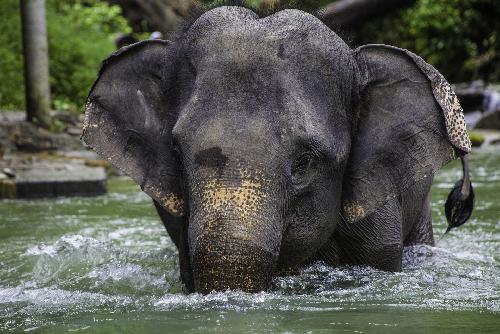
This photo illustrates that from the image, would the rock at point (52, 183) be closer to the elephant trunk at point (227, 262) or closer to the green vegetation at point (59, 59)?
the green vegetation at point (59, 59)

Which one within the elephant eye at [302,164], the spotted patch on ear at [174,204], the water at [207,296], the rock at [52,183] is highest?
the elephant eye at [302,164]

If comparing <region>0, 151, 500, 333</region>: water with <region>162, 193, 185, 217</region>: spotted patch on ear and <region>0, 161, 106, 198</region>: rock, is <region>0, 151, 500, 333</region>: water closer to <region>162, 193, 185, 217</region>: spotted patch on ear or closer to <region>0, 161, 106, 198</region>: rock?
<region>162, 193, 185, 217</region>: spotted patch on ear

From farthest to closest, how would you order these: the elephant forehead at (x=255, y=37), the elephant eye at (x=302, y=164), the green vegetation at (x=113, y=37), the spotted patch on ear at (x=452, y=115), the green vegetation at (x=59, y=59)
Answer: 1. the green vegetation at (x=113, y=37)
2. the green vegetation at (x=59, y=59)
3. the spotted patch on ear at (x=452, y=115)
4. the elephant forehead at (x=255, y=37)
5. the elephant eye at (x=302, y=164)

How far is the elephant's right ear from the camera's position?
16.5 feet

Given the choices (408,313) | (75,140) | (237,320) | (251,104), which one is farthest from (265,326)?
(75,140)

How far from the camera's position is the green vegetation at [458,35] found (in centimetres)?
2212

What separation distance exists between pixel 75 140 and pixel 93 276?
756 centimetres

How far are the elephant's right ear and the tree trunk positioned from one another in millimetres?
7916

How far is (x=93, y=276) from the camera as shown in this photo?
5.79m

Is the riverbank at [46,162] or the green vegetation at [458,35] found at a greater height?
the green vegetation at [458,35]

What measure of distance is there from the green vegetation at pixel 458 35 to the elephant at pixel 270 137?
56.3 feet

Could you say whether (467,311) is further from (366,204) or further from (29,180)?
(29,180)

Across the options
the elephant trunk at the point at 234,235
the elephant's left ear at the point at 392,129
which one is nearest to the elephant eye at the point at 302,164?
the elephant trunk at the point at 234,235

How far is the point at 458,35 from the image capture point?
74.5 ft
